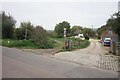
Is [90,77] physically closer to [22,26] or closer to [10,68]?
[10,68]

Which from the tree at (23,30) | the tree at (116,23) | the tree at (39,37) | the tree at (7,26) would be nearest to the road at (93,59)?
the tree at (116,23)

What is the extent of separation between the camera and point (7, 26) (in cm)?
3152

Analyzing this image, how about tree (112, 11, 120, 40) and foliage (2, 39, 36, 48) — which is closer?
tree (112, 11, 120, 40)

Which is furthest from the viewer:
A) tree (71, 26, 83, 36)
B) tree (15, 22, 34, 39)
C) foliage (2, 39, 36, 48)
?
tree (71, 26, 83, 36)

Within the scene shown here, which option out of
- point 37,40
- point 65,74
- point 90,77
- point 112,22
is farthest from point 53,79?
point 37,40

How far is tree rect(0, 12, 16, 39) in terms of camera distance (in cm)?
3125

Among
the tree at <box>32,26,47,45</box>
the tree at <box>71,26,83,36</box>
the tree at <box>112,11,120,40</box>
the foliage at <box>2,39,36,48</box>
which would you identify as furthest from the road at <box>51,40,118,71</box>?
the tree at <box>71,26,83,36</box>

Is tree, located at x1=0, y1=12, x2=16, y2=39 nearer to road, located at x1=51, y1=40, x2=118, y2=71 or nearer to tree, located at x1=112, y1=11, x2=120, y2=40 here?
road, located at x1=51, y1=40, x2=118, y2=71

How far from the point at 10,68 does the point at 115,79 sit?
5.79m

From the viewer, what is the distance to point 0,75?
798 centimetres

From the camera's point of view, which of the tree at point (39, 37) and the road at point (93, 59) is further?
the tree at point (39, 37)

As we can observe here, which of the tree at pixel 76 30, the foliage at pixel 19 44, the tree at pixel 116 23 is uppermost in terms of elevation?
the tree at pixel 76 30

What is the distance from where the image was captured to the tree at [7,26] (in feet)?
103

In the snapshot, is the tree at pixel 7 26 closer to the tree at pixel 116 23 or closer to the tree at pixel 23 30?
the tree at pixel 23 30
